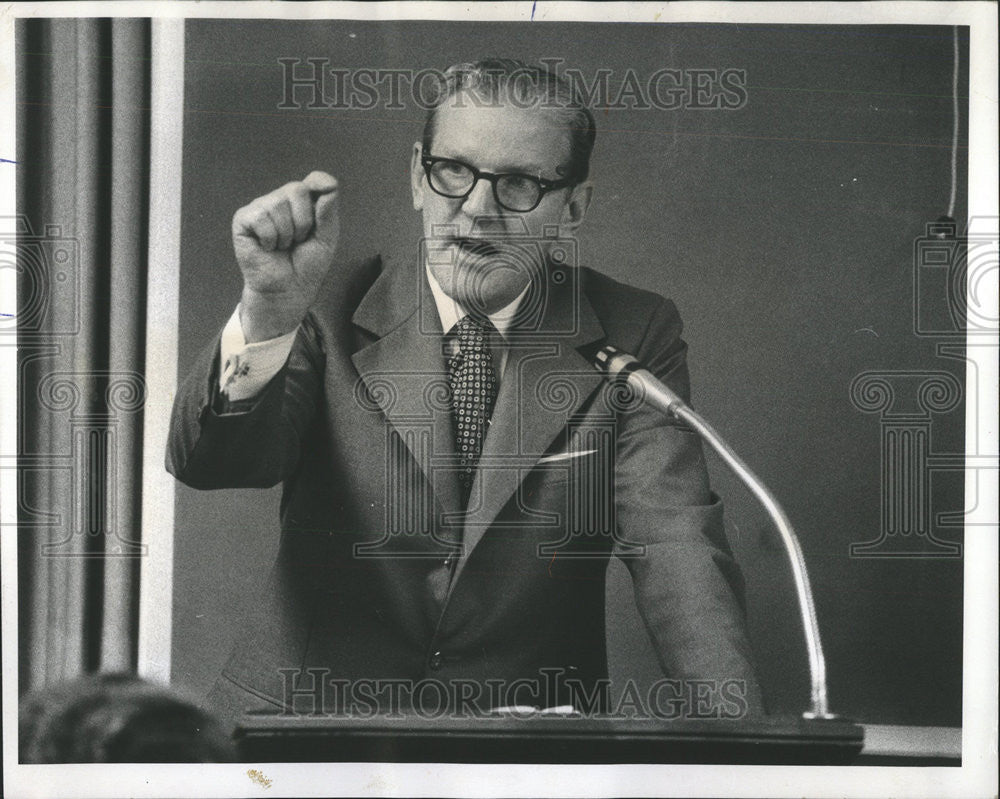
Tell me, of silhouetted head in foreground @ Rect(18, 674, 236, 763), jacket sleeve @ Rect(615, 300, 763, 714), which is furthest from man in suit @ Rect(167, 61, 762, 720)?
silhouetted head in foreground @ Rect(18, 674, 236, 763)

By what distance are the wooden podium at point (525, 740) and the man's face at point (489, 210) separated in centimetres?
59

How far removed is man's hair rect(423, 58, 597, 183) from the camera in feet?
3.99

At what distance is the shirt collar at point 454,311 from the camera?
3.98 feet

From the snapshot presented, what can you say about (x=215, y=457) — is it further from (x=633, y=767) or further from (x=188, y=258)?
(x=633, y=767)

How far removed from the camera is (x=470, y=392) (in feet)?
3.97

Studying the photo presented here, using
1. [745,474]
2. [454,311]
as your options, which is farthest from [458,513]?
[745,474]

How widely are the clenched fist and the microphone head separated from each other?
394 mm

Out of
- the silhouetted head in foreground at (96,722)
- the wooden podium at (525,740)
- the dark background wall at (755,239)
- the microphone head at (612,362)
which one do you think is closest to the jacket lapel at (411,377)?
the dark background wall at (755,239)

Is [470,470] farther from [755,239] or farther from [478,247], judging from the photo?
[755,239]

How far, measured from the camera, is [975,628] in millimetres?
1248

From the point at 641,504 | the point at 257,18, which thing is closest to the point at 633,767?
the point at 641,504

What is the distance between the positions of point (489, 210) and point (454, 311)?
15 centimetres

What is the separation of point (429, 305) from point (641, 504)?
1.32 ft

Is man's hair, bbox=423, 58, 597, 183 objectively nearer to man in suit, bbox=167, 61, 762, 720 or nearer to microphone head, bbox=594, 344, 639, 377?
man in suit, bbox=167, 61, 762, 720
